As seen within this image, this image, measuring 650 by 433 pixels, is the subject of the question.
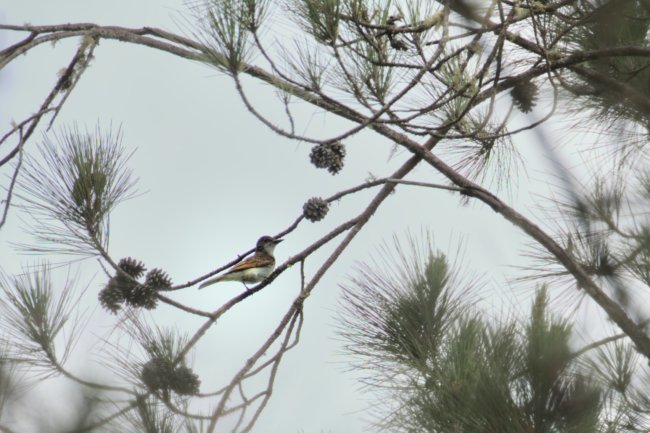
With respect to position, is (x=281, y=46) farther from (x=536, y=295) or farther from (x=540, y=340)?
(x=540, y=340)

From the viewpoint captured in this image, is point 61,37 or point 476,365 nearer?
point 476,365

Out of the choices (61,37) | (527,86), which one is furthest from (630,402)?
(61,37)

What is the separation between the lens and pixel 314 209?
3494 millimetres

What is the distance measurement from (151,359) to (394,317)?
3.40ft

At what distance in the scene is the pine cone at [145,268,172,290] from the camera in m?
2.95

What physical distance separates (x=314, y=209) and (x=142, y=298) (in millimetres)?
871

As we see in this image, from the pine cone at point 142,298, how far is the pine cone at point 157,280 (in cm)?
6

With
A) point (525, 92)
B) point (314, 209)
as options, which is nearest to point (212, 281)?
point (314, 209)

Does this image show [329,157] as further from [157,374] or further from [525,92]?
[157,374]

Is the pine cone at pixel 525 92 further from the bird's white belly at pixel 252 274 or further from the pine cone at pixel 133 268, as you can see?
the bird's white belly at pixel 252 274

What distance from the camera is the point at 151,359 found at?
2494 millimetres

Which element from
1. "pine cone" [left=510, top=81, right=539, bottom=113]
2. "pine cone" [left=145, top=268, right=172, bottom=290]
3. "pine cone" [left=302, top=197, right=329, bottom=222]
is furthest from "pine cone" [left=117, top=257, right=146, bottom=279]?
"pine cone" [left=510, top=81, right=539, bottom=113]

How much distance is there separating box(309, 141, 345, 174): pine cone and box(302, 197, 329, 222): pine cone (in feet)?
1.14

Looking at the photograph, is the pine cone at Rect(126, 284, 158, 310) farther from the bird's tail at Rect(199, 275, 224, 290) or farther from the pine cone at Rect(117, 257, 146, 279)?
the bird's tail at Rect(199, 275, 224, 290)
